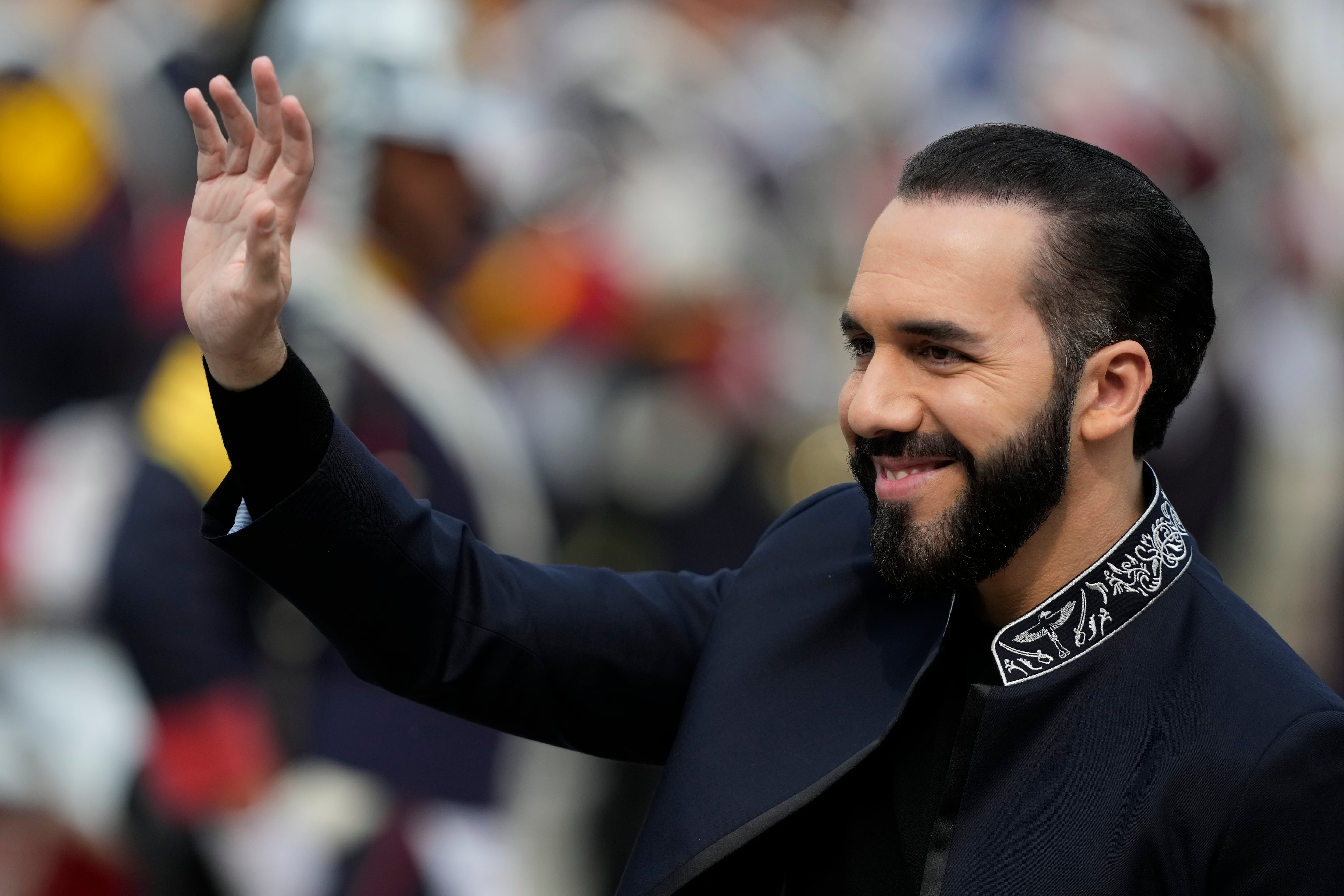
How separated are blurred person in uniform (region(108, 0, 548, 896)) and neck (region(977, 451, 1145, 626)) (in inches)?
82.9

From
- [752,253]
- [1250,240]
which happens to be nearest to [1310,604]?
[1250,240]

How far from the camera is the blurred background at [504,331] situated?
371cm

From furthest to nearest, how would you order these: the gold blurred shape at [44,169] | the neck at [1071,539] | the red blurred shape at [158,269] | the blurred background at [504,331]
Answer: the gold blurred shape at [44,169]
the red blurred shape at [158,269]
the blurred background at [504,331]
the neck at [1071,539]

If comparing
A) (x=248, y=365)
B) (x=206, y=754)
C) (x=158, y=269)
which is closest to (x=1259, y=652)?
(x=248, y=365)

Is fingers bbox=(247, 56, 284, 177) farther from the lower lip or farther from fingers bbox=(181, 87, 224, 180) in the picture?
the lower lip

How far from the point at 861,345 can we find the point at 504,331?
298cm

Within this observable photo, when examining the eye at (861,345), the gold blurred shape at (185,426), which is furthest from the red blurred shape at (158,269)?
the eye at (861,345)

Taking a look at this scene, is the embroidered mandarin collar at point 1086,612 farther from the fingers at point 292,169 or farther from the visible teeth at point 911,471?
the fingers at point 292,169

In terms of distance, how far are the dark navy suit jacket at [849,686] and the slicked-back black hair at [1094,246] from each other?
212 millimetres

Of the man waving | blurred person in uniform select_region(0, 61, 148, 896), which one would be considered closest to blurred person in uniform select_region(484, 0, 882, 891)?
blurred person in uniform select_region(0, 61, 148, 896)

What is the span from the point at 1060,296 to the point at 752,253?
3610 millimetres

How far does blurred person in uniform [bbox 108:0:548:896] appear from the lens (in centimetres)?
357

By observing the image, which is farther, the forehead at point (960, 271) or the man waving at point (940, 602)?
the forehead at point (960, 271)

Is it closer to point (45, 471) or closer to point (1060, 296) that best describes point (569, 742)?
point (1060, 296)
